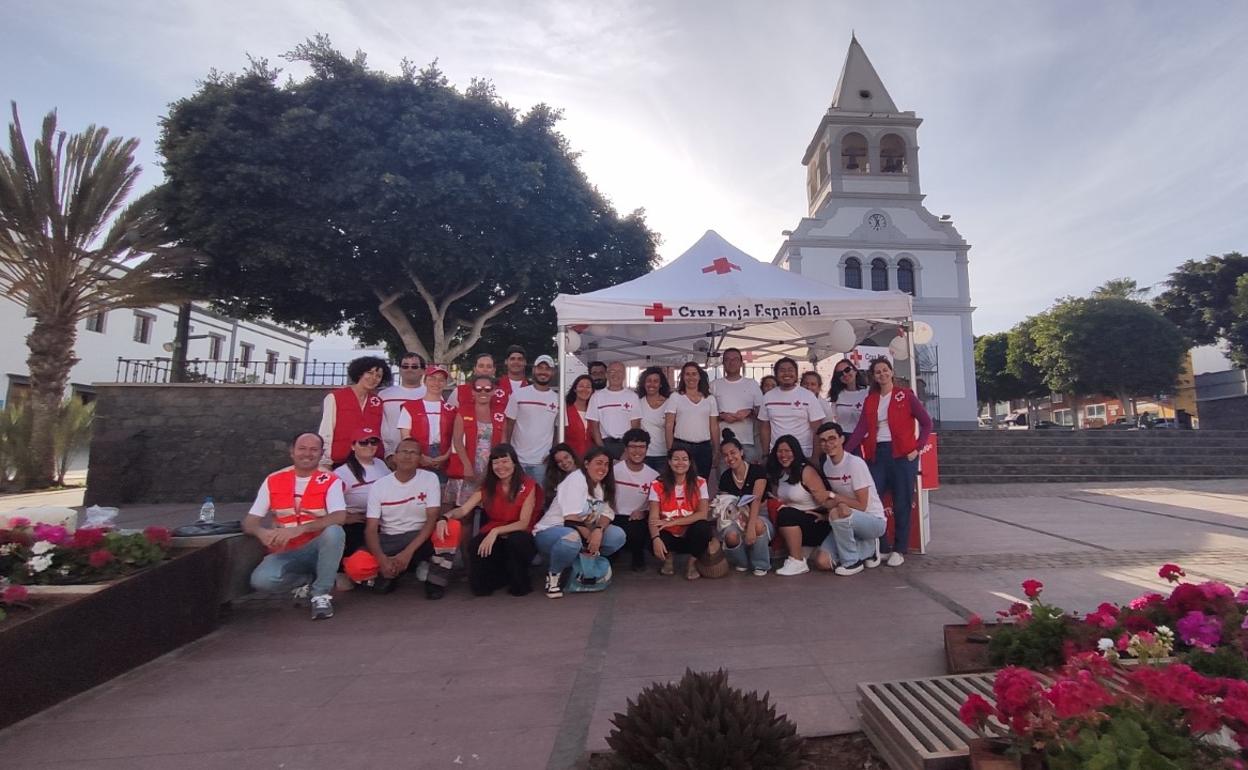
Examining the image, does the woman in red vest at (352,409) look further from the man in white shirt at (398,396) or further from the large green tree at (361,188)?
the large green tree at (361,188)

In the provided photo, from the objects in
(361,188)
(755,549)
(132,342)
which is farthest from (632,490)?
(132,342)

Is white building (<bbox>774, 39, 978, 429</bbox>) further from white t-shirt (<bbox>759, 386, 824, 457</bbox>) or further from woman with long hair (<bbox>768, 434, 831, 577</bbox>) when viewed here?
woman with long hair (<bbox>768, 434, 831, 577</bbox>)

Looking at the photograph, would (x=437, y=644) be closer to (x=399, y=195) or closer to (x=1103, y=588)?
(x=1103, y=588)

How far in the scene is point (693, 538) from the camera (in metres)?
4.87

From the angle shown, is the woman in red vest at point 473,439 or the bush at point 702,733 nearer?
the bush at point 702,733

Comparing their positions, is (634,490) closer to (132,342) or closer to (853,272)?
(853,272)

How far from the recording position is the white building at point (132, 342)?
22781mm

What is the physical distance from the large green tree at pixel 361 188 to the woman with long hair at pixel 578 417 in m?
7.63

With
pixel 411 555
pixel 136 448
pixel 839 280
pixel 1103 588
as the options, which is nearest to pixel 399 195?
pixel 136 448

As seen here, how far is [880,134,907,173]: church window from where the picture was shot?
27.1m

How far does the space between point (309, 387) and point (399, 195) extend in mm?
3921

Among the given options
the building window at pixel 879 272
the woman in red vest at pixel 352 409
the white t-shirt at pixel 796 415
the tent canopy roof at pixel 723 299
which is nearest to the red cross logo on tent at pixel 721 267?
the tent canopy roof at pixel 723 299

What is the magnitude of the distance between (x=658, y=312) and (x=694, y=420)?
3.73 feet

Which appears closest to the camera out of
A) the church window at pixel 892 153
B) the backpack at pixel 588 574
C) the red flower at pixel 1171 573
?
the red flower at pixel 1171 573
